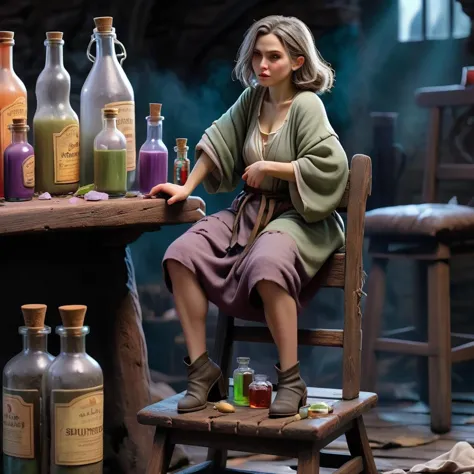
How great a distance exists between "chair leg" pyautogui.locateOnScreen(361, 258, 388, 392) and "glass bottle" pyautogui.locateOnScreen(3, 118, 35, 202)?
187 centimetres

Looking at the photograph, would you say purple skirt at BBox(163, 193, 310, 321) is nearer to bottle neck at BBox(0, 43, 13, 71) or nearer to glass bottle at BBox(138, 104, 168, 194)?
glass bottle at BBox(138, 104, 168, 194)

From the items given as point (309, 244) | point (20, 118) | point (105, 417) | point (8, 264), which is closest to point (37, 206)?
point (20, 118)

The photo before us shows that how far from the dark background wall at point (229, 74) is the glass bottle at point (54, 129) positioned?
1758mm

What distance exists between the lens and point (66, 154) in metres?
2.99

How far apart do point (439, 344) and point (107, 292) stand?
1419mm

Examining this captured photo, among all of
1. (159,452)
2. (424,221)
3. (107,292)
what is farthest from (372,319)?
(159,452)

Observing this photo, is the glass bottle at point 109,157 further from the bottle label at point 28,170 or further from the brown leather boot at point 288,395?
the brown leather boot at point 288,395

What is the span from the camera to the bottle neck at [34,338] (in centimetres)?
281

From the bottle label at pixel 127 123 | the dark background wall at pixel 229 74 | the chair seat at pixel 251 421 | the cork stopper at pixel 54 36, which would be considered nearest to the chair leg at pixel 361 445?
the chair seat at pixel 251 421

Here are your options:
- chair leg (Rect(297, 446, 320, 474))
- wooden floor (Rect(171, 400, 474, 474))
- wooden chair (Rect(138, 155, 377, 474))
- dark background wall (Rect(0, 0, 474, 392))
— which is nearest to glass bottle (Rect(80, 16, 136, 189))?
wooden chair (Rect(138, 155, 377, 474))

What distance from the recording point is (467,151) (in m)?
4.75

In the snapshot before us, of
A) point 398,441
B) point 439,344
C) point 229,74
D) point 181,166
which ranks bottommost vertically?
point 398,441

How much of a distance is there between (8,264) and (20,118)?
476mm

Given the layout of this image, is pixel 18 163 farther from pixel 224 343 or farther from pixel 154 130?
pixel 224 343
